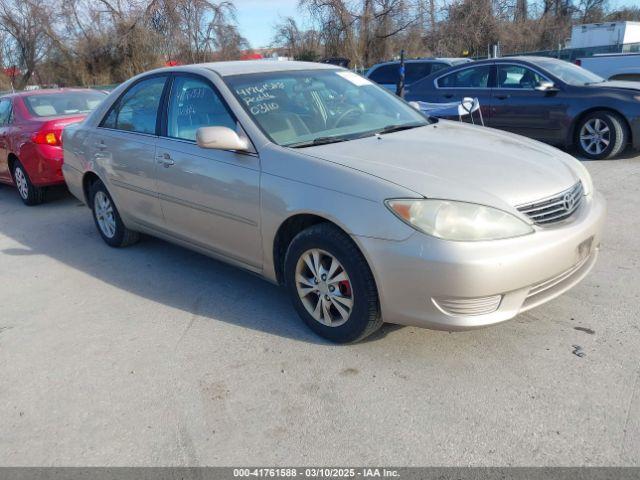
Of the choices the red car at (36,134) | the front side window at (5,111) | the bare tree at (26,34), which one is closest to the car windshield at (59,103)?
the red car at (36,134)

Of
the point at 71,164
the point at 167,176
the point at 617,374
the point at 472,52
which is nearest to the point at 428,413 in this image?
the point at 617,374

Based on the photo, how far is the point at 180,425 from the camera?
2.74 m

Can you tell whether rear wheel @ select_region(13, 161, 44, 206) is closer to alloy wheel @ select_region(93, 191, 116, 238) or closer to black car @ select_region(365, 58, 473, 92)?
alloy wheel @ select_region(93, 191, 116, 238)

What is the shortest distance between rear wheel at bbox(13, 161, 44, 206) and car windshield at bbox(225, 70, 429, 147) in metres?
4.70

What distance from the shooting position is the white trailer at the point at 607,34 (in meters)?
21.0

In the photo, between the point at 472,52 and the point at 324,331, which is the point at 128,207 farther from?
the point at 472,52

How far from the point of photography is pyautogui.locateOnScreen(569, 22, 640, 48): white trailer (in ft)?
69.0

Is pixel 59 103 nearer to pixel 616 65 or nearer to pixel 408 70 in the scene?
pixel 408 70

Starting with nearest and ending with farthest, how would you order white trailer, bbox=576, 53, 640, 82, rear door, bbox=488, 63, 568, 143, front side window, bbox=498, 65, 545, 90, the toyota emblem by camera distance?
1. the toyota emblem
2. rear door, bbox=488, 63, 568, 143
3. front side window, bbox=498, 65, 545, 90
4. white trailer, bbox=576, 53, 640, 82

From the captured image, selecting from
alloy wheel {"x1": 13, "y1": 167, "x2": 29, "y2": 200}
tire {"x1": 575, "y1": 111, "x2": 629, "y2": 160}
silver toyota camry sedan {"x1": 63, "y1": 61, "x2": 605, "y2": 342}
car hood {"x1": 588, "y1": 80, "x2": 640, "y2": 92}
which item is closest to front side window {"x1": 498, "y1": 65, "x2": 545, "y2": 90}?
car hood {"x1": 588, "y1": 80, "x2": 640, "y2": 92}

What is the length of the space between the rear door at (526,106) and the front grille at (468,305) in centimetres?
617

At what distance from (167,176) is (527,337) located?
2.69 metres

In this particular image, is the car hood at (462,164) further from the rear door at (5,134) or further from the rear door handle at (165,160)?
the rear door at (5,134)

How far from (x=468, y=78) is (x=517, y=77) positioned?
84 cm
